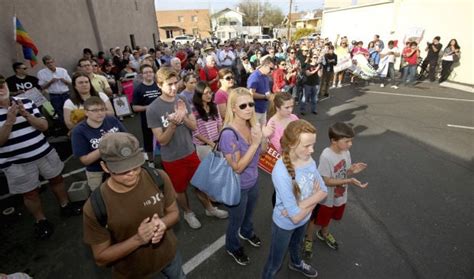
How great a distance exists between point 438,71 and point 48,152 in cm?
1720

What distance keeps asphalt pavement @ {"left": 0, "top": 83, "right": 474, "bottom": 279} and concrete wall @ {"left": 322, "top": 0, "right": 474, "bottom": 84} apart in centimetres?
916

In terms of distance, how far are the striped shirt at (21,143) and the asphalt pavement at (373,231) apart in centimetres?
120

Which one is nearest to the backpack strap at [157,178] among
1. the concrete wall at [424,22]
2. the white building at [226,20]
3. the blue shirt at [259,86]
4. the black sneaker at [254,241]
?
the black sneaker at [254,241]

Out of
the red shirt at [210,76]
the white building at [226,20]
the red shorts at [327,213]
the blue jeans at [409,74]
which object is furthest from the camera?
the white building at [226,20]

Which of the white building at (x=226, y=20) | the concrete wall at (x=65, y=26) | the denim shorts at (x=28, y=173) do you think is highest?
the white building at (x=226, y=20)

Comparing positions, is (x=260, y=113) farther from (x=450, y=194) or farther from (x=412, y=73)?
(x=412, y=73)

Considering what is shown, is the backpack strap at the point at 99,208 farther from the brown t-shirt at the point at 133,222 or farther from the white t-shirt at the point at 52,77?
the white t-shirt at the point at 52,77

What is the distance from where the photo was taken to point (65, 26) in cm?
987

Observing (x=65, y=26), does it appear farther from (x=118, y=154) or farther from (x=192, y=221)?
(x=118, y=154)

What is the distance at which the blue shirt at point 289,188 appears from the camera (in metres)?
2.19

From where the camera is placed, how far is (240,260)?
3.12m

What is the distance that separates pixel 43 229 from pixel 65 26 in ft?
30.2

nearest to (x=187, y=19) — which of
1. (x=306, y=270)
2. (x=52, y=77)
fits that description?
(x=52, y=77)

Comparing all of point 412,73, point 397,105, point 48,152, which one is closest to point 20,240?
point 48,152
